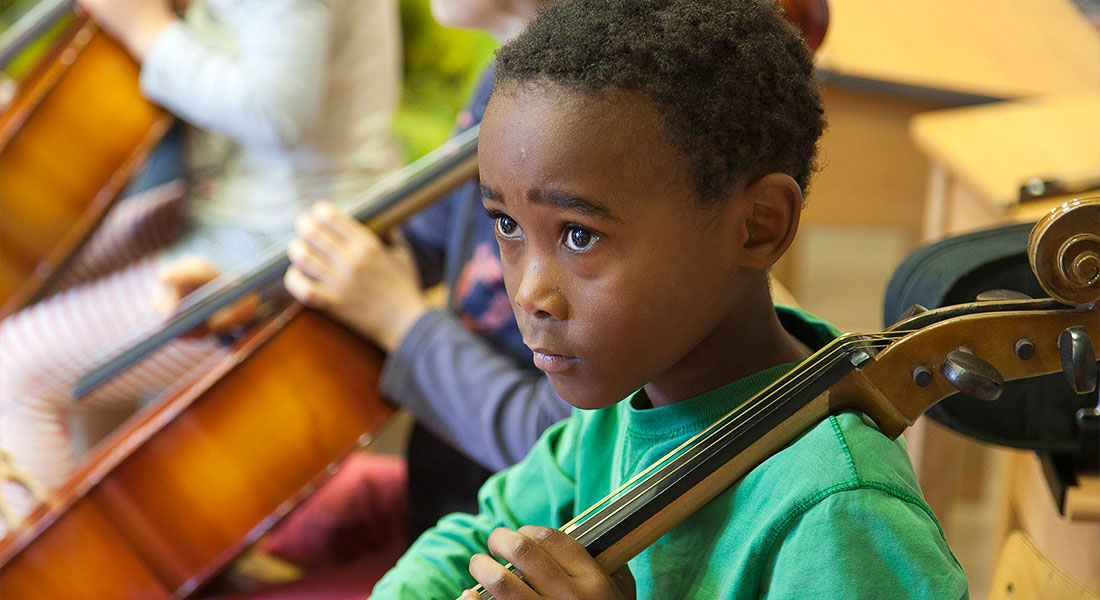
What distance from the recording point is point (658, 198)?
A: 0.52 metres

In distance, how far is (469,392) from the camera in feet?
3.33

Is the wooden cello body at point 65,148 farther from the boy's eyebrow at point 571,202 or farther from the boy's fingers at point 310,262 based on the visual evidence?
the boy's eyebrow at point 571,202

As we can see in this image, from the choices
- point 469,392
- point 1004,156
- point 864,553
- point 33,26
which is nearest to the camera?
point 864,553

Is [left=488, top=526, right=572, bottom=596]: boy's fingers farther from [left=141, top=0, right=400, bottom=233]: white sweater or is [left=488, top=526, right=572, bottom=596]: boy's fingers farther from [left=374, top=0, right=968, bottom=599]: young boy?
[left=141, top=0, right=400, bottom=233]: white sweater

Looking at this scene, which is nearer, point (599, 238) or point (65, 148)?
point (599, 238)

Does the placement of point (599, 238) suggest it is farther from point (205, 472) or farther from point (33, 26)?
point (33, 26)

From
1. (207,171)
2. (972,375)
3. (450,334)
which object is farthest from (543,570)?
(207,171)

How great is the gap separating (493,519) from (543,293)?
28 centimetres

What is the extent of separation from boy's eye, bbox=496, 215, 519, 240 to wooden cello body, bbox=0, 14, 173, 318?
1071mm

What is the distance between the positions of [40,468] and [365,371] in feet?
1.51

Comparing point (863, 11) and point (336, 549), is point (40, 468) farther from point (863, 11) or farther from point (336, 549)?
point (863, 11)

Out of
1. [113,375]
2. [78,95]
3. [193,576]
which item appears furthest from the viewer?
[78,95]

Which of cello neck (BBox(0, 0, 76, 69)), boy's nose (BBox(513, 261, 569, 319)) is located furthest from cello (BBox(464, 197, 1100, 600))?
cello neck (BBox(0, 0, 76, 69))

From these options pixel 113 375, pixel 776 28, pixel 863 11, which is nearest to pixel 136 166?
pixel 113 375
